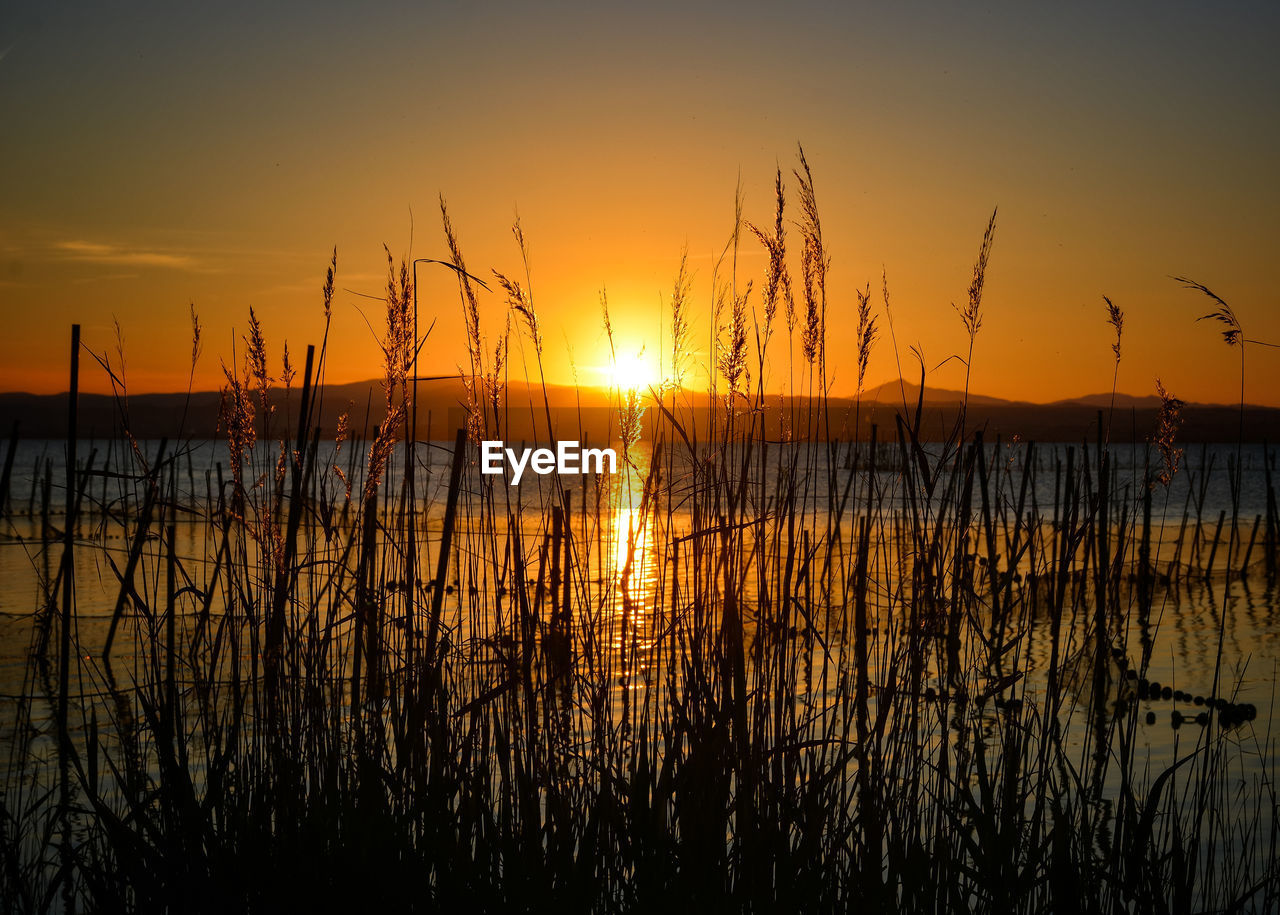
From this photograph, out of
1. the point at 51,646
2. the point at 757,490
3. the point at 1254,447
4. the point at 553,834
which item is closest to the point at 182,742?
the point at 553,834

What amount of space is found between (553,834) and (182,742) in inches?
40.4

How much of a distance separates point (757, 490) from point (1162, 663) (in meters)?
6.04

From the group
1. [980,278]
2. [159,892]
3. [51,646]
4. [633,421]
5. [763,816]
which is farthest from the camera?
[51,646]

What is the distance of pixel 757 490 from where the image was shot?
329 centimetres

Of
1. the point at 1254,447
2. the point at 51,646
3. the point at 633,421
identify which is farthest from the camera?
the point at 1254,447

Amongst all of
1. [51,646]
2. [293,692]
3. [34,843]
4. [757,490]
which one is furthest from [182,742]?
[51,646]

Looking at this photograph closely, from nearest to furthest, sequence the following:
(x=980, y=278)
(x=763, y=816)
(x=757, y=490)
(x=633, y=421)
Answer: (x=763, y=816) < (x=633, y=421) < (x=980, y=278) < (x=757, y=490)

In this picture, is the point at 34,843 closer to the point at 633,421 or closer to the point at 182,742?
the point at 182,742

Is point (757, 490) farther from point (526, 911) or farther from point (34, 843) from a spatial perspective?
point (34, 843)

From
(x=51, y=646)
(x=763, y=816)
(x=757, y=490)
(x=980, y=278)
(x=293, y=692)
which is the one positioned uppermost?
(x=980, y=278)

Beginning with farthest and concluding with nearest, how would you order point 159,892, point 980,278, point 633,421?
point 980,278
point 633,421
point 159,892

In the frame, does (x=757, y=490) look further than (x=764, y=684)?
Yes

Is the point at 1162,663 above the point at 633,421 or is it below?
below

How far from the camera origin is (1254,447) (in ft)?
341
